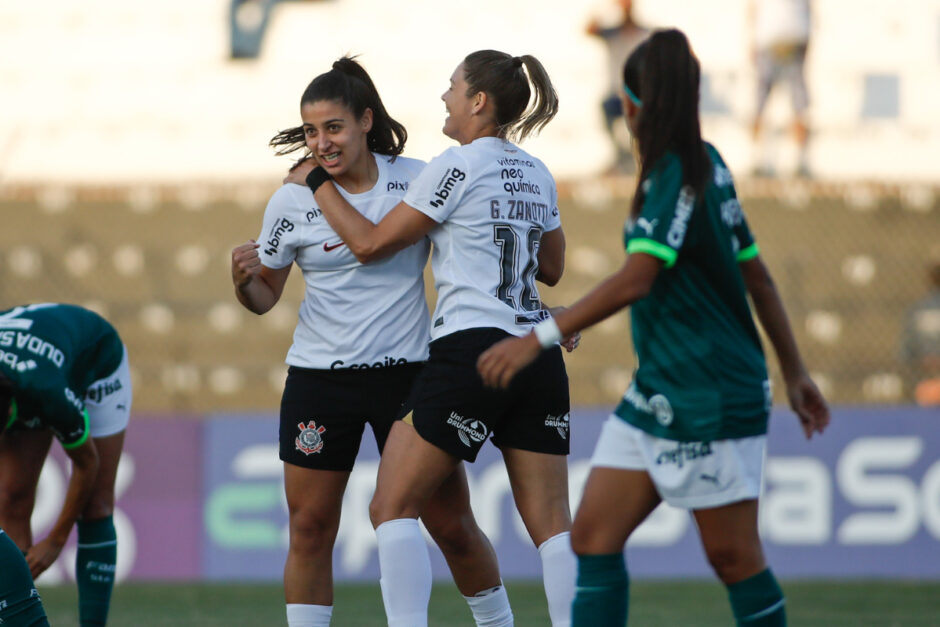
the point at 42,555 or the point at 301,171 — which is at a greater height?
the point at 301,171

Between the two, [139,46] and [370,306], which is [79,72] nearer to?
[139,46]

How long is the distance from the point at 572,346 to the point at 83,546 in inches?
86.9

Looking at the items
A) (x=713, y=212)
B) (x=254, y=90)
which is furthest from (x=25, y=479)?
(x=254, y=90)

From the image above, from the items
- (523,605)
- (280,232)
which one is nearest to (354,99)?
(280,232)

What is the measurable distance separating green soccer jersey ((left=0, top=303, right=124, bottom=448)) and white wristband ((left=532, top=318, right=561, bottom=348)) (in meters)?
2.03

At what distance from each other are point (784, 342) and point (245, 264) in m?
1.78

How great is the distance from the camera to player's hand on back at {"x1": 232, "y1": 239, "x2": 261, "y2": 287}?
4.63 metres

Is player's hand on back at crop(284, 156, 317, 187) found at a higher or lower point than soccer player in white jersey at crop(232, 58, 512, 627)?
higher

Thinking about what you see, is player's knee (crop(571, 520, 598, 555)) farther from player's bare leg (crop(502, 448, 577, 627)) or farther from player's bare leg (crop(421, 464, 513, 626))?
player's bare leg (crop(421, 464, 513, 626))

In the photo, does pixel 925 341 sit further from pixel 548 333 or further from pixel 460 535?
pixel 548 333

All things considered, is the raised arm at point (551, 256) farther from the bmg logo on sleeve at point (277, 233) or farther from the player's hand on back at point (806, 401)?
the player's hand on back at point (806, 401)

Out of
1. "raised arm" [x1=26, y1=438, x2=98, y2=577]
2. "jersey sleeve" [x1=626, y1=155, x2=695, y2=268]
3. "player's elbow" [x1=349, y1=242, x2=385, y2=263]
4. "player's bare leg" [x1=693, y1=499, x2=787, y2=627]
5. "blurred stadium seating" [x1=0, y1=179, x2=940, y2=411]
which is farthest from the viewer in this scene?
"blurred stadium seating" [x1=0, y1=179, x2=940, y2=411]

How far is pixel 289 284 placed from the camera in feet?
37.2

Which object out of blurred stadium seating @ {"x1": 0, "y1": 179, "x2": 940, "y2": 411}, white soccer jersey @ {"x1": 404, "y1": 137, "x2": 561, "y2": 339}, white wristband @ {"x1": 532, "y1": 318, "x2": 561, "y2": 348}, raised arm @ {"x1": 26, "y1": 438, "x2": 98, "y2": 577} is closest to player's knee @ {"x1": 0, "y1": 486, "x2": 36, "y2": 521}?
raised arm @ {"x1": 26, "y1": 438, "x2": 98, "y2": 577}
